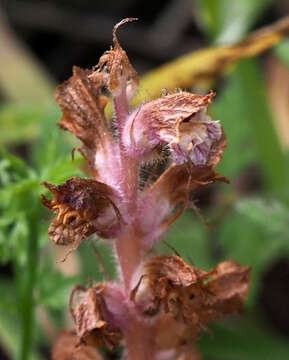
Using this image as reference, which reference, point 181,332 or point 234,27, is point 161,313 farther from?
point 234,27

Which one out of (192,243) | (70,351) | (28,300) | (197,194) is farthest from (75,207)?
(197,194)

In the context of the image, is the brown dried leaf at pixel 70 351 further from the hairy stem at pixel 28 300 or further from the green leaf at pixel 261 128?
the green leaf at pixel 261 128

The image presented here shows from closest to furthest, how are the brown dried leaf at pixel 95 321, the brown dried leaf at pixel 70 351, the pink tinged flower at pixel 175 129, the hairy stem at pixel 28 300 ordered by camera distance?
the pink tinged flower at pixel 175 129 → the brown dried leaf at pixel 95 321 → the brown dried leaf at pixel 70 351 → the hairy stem at pixel 28 300

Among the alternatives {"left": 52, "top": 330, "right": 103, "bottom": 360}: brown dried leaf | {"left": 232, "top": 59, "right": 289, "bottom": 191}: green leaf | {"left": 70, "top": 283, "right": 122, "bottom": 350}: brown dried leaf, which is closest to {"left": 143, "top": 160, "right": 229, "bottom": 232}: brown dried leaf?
{"left": 70, "top": 283, "right": 122, "bottom": 350}: brown dried leaf

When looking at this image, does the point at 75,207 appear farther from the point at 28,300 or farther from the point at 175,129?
the point at 28,300

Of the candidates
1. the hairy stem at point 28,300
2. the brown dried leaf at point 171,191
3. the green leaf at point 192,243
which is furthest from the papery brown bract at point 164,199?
the green leaf at point 192,243

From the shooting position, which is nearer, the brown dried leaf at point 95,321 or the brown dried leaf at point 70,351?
the brown dried leaf at point 95,321
